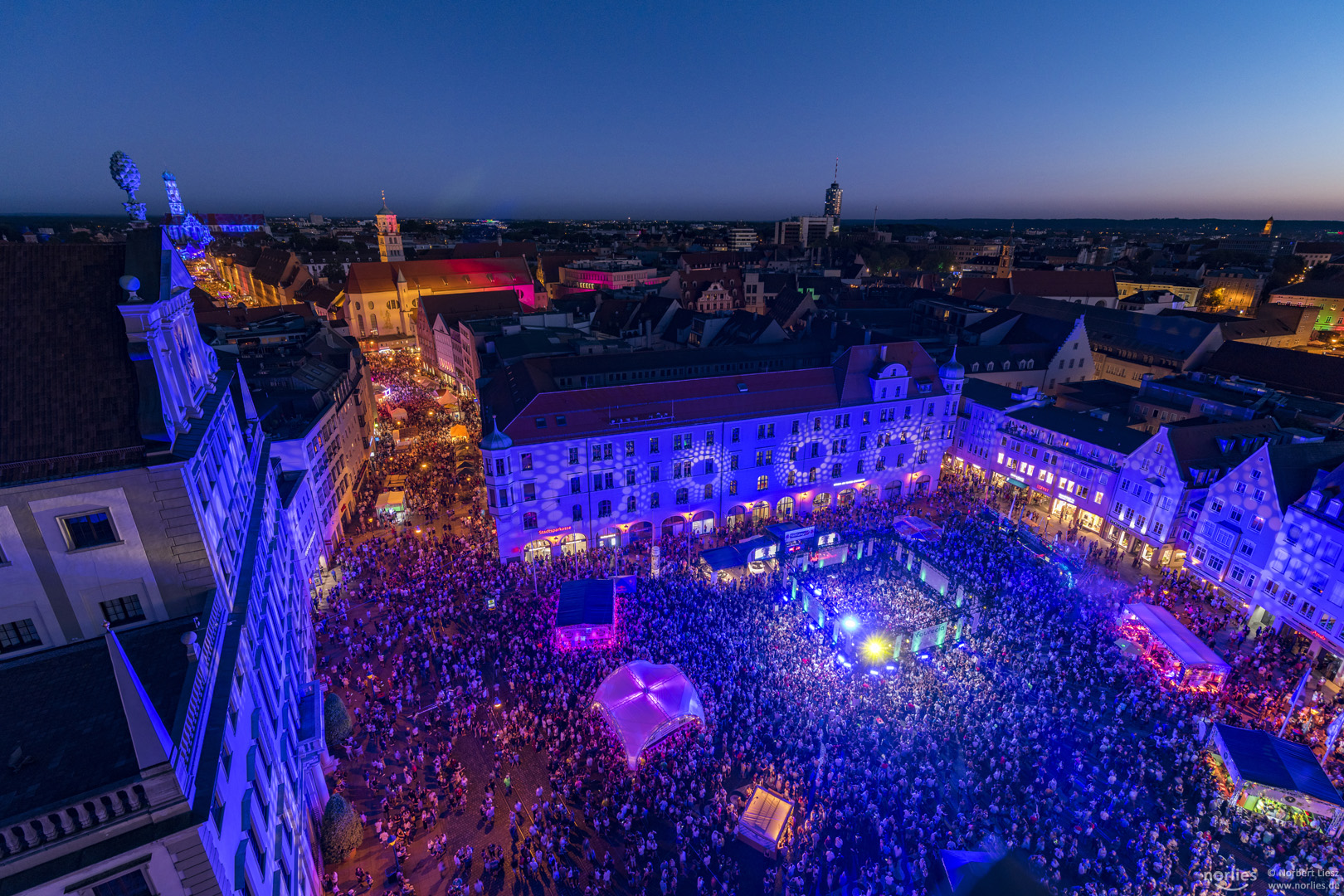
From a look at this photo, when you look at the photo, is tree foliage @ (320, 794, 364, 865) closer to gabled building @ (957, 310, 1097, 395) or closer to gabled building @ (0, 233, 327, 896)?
gabled building @ (0, 233, 327, 896)

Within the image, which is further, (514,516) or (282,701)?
(514,516)

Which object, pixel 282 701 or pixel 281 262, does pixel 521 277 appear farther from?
pixel 282 701

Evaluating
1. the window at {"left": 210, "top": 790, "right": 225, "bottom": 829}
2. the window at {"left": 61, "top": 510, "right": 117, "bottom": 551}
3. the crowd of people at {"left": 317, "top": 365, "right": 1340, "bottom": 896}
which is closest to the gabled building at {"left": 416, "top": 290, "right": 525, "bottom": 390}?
the crowd of people at {"left": 317, "top": 365, "right": 1340, "bottom": 896}

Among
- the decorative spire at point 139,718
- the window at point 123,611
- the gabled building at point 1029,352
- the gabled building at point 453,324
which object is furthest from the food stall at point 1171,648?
the gabled building at point 453,324

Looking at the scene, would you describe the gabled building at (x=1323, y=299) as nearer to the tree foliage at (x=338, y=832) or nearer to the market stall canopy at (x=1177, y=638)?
the market stall canopy at (x=1177, y=638)

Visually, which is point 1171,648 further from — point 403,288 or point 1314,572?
point 403,288

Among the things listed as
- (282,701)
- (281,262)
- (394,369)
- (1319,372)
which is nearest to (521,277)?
(394,369)

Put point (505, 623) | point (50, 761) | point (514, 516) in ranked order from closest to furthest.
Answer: point (50, 761), point (505, 623), point (514, 516)
